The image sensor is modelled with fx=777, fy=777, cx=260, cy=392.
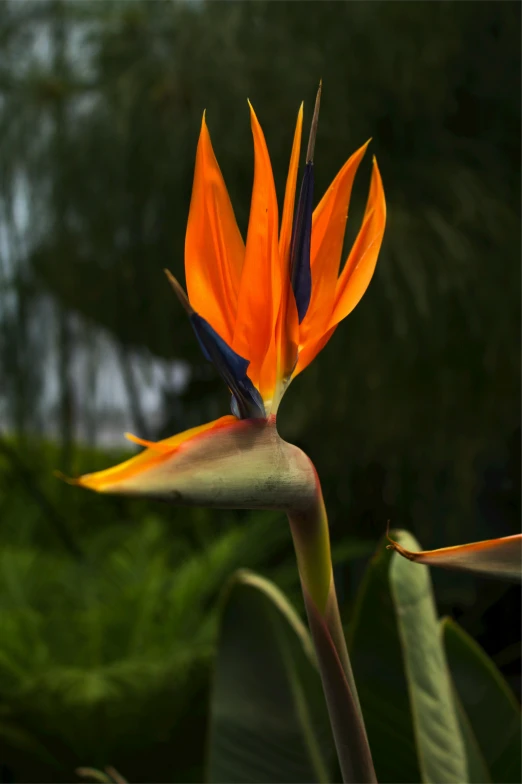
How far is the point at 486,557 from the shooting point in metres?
0.13

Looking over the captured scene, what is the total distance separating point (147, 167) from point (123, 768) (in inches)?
29.5

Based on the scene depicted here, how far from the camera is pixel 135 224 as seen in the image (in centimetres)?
106

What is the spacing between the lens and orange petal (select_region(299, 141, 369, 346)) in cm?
16

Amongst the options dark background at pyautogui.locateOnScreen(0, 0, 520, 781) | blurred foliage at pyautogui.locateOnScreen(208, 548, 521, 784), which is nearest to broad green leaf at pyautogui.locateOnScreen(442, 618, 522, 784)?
blurred foliage at pyautogui.locateOnScreen(208, 548, 521, 784)

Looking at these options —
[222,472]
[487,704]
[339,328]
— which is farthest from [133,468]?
[339,328]

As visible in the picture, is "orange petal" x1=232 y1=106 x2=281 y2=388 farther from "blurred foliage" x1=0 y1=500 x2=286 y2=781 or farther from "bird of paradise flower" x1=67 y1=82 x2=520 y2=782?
"blurred foliage" x1=0 y1=500 x2=286 y2=781

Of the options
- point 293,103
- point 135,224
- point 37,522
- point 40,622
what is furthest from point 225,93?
point 37,522

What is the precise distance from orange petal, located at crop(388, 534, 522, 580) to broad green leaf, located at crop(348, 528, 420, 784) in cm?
16

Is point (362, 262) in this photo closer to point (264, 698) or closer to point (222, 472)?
point (222, 472)

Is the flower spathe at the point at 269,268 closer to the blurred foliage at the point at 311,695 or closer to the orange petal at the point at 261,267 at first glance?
the orange petal at the point at 261,267

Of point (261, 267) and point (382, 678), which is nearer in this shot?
point (261, 267)

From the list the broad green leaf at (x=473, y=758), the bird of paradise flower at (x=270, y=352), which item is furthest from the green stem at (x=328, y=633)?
the broad green leaf at (x=473, y=758)

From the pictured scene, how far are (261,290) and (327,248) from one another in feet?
0.08

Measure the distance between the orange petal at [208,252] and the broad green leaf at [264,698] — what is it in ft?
0.56
